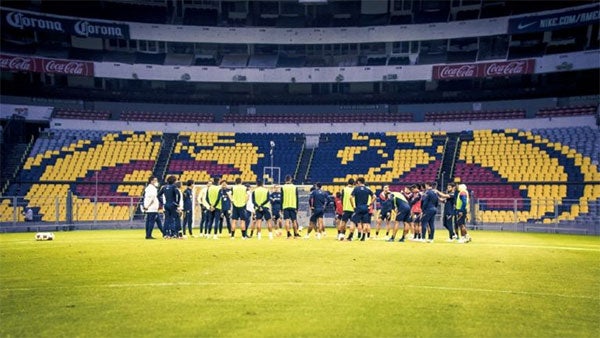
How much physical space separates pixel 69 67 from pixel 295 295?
48.8 m

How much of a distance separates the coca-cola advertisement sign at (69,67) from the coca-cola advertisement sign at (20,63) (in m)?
0.76

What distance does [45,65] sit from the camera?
174ft

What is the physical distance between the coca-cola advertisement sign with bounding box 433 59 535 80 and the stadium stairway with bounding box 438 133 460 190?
201 inches

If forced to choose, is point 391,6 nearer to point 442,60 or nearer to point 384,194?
point 442,60

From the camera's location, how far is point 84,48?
58.2m

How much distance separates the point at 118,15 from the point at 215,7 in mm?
8797

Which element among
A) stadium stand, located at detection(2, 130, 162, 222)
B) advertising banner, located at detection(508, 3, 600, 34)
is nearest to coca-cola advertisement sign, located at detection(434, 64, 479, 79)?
advertising banner, located at detection(508, 3, 600, 34)

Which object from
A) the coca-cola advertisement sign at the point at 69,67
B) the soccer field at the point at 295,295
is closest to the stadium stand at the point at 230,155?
the coca-cola advertisement sign at the point at 69,67

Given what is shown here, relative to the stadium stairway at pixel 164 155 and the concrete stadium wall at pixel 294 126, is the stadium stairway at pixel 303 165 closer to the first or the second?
the concrete stadium wall at pixel 294 126

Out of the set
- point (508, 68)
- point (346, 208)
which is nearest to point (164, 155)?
point (508, 68)

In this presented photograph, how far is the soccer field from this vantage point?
8.00 meters

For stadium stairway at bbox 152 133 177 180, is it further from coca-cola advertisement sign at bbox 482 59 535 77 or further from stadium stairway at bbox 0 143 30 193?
coca-cola advertisement sign at bbox 482 59 535 77

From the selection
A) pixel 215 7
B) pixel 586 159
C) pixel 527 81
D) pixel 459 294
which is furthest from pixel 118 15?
pixel 459 294

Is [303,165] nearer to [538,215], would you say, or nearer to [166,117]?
[166,117]
